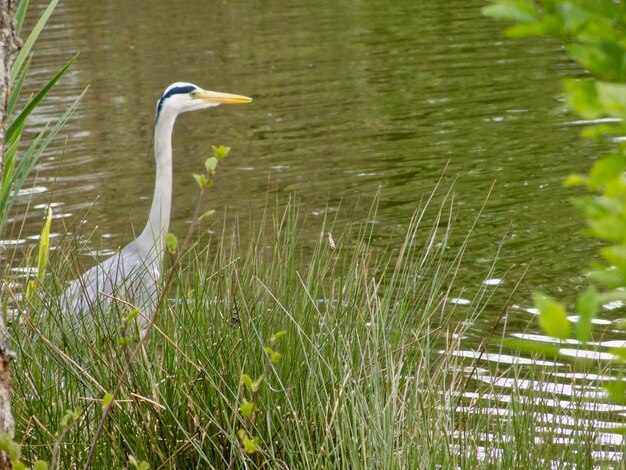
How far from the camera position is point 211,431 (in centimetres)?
272

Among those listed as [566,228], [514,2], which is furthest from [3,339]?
[566,228]

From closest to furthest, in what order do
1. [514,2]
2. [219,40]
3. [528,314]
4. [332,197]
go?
[514,2]
[528,314]
[332,197]
[219,40]

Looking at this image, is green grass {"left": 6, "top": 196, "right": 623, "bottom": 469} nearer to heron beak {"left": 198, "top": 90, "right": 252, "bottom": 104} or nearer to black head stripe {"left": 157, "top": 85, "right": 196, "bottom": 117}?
black head stripe {"left": 157, "top": 85, "right": 196, "bottom": 117}

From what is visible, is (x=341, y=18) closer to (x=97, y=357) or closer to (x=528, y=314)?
(x=528, y=314)

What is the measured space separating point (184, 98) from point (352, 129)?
12.1 feet

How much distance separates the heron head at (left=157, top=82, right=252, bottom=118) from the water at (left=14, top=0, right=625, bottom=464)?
0.67m

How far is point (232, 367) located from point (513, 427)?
76 cm

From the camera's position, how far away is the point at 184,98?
533 cm

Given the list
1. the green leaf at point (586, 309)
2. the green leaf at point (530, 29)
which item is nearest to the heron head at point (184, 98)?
the green leaf at point (530, 29)

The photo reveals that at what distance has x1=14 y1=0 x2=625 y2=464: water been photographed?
6070 millimetres

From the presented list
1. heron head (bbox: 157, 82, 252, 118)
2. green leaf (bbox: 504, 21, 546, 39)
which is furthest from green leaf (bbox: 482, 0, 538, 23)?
heron head (bbox: 157, 82, 252, 118)

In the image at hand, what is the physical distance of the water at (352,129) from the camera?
607 centimetres

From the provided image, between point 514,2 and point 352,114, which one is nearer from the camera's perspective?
point 514,2

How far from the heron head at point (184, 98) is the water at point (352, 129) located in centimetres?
67
